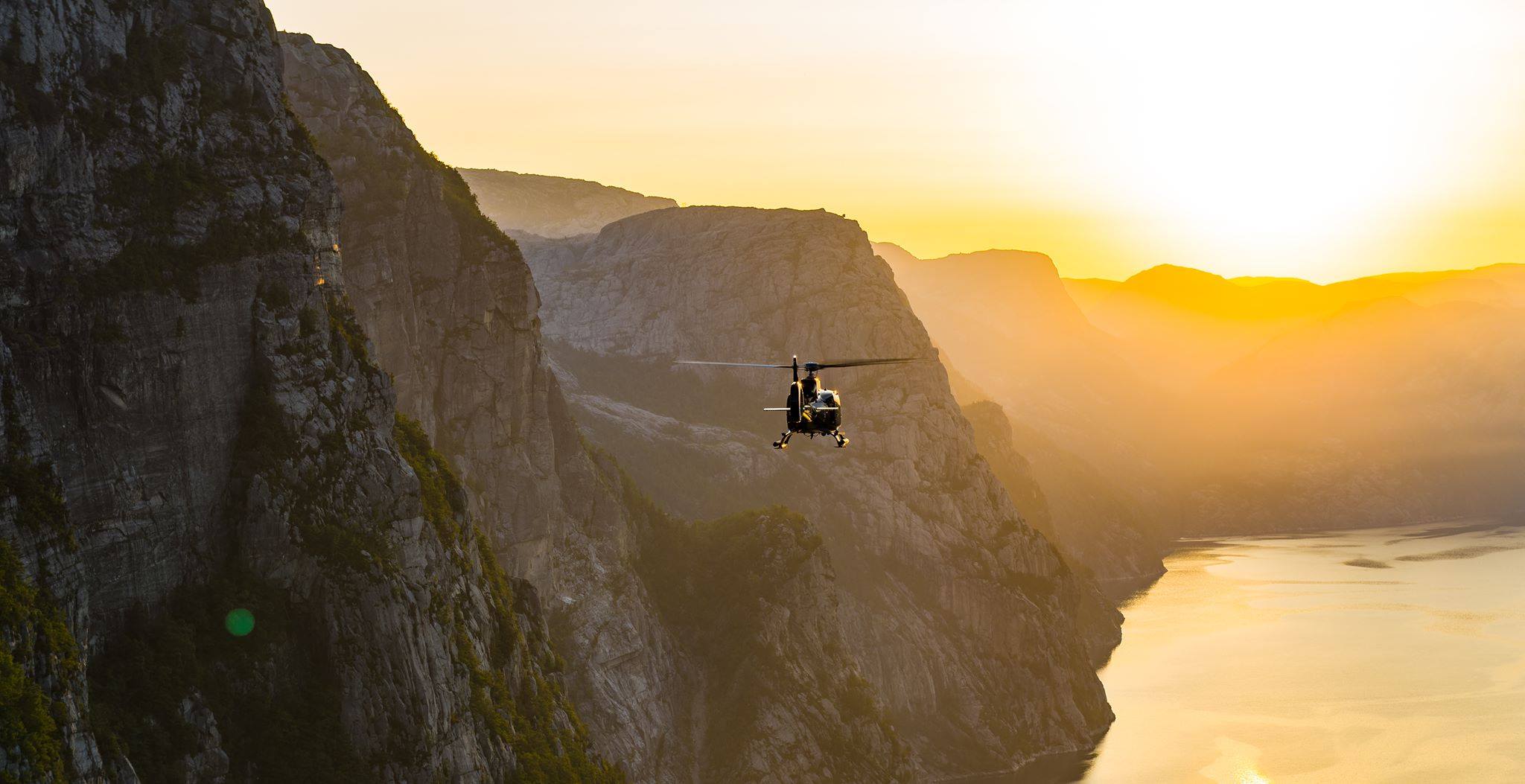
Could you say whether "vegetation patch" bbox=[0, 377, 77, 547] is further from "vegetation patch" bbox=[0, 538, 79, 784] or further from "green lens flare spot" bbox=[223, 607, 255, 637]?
"green lens flare spot" bbox=[223, 607, 255, 637]

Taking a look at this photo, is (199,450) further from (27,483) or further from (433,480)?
(433,480)

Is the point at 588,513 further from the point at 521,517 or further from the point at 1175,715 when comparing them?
the point at 1175,715

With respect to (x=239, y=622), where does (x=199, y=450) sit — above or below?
above

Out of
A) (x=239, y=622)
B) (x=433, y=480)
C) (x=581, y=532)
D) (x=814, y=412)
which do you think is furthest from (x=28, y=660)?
(x=581, y=532)

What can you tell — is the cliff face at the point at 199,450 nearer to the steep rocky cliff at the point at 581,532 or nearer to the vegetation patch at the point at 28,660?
the vegetation patch at the point at 28,660

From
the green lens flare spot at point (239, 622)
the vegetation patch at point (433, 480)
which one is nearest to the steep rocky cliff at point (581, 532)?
the vegetation patch at point (433, 480)

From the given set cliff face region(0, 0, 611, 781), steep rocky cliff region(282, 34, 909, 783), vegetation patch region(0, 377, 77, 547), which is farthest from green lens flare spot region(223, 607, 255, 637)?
steep rocky cliff region(282, 34, 909, 783)
